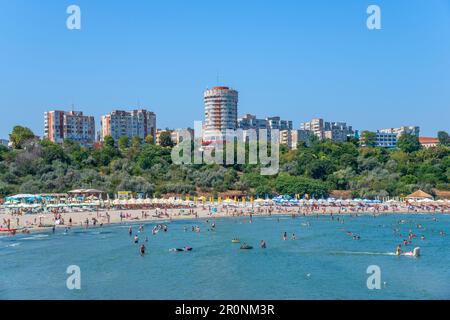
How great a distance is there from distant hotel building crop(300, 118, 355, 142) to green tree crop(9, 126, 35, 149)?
9531 centimetres

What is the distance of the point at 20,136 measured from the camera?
375 feet

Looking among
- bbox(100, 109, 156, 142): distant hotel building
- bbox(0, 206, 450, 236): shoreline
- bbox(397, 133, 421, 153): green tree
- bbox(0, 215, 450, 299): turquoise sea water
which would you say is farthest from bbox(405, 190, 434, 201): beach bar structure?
bbox(100, 109, 156, 142): distant hotel building

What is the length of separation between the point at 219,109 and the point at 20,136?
58.8 metres

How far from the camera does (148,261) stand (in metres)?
39.2

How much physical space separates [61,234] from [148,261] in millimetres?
17597

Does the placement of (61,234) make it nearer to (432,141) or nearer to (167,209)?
(167,209)

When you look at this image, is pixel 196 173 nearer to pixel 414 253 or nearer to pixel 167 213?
pixel 167 213

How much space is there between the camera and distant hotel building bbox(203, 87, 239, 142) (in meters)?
158

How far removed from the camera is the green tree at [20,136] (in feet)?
372

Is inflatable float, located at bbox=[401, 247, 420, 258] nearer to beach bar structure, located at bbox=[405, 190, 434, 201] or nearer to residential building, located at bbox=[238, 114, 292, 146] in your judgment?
beach bar structure, located at bbox=[405, 190, 434, 201]

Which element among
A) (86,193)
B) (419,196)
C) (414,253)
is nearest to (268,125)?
(419,196)

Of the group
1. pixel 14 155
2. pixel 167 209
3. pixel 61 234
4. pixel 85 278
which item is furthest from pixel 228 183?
pixel 85 278

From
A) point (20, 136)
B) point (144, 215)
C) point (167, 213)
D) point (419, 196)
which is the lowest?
point (167, 213)

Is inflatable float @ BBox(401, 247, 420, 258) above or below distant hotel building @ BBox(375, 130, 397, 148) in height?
below
